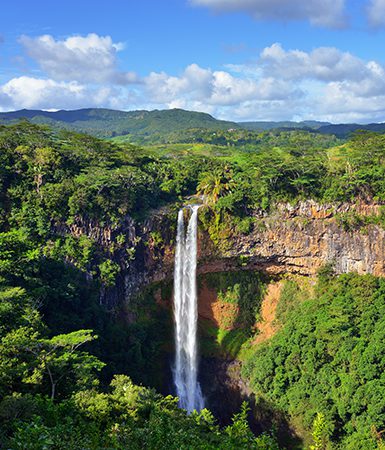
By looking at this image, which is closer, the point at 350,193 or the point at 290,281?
the point at 350,193

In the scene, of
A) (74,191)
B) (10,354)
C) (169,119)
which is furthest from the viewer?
(169,119)

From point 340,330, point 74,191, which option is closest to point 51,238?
point 74,191

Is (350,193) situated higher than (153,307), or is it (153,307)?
(350,193)

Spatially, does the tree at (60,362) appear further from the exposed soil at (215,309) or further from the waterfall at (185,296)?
the exposed soil at (215,309)

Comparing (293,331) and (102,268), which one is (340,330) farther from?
(102,268)

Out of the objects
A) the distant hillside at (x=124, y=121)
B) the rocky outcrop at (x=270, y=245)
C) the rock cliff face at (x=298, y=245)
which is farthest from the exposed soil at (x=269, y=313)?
the distant hillside at (x=124, y=121)

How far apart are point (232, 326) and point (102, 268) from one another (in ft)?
33.8

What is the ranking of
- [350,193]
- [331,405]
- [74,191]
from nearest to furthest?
[331,405] < [74,191] < [350,193]

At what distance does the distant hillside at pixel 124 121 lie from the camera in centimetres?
11438

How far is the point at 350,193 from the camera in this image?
2756cm

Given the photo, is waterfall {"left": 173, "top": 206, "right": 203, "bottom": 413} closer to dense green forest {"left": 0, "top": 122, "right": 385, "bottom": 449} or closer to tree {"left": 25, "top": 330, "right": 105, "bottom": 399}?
dense green forest {"left": 0, "top": 122, "right": 385, "bottom": 449}

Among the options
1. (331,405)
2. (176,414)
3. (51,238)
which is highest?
(51,238)

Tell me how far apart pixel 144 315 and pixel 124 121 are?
4760 inches

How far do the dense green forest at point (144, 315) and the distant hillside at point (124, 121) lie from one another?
243 ft
